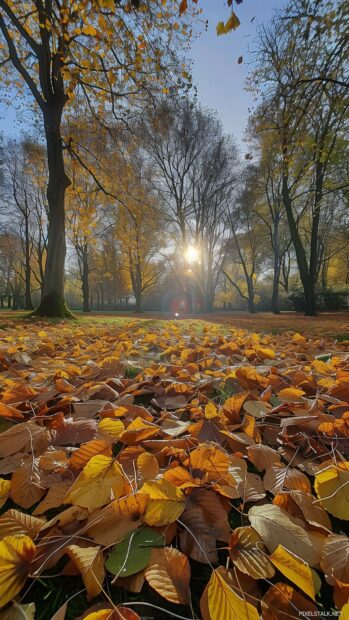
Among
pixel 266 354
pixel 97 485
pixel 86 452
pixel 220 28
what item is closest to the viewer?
pixel 97 485

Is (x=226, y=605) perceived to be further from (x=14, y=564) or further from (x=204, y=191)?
(x=204, y=191)

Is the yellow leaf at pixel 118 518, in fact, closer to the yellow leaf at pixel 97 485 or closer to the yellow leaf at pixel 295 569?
the yellow leaf at pixel 97 485

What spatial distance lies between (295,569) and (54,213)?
832 centimetres

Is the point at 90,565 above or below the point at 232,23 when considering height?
below

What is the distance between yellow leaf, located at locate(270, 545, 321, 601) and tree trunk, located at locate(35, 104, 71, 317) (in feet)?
24.3

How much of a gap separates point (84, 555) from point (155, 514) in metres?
→ 0.15

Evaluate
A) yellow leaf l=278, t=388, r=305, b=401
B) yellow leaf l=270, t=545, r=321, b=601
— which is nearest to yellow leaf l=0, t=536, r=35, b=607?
yellow leaf l=270, t=545, r=321, b=601

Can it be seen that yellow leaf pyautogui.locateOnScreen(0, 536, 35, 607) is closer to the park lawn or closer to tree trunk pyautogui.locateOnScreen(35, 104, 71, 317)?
the park lawn

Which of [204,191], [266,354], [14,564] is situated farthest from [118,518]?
[204,191]

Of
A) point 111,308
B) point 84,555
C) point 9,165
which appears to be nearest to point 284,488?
point 84,555

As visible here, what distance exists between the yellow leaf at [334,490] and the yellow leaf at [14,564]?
652mm

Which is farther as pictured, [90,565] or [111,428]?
[111,428]

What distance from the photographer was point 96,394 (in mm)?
1371

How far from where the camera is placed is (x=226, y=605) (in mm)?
459
